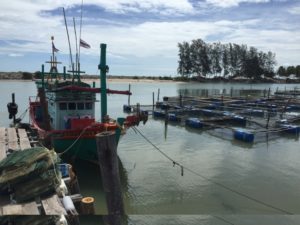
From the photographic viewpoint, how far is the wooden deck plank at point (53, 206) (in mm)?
7480

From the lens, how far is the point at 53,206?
7.73 meters

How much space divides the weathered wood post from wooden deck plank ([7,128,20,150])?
5132 millimetres

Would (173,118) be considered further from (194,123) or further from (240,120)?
(240,120)

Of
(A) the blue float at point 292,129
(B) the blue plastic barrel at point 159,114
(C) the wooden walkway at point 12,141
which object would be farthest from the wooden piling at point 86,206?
(B) the blue plastic barrel at point 159,114

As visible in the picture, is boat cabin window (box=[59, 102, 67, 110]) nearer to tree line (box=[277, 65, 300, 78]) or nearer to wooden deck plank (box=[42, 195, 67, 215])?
wooden deck plank (box=[42, 195, 67, 215])

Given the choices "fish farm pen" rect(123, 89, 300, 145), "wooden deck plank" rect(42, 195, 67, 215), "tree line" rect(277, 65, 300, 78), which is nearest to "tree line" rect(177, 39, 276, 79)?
"tree line" rect(277, 65, 300, 78)

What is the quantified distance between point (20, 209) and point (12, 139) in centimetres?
672

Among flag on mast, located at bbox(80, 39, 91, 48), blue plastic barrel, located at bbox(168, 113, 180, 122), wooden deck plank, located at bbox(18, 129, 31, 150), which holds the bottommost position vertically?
blue plastic barrel, located at bbox(168, 113, 180, 122)

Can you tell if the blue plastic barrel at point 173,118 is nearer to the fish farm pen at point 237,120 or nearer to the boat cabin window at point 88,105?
the fish farm pen at point 237,120

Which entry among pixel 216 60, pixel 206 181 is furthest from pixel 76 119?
pixel 216 60

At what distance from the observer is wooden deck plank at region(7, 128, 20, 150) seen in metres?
12.5

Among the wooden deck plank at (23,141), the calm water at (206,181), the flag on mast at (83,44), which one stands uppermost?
→ the flag on mast at (83,44)

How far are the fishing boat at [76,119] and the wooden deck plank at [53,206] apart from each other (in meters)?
7.20

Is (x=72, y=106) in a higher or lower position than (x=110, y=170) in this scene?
higher
